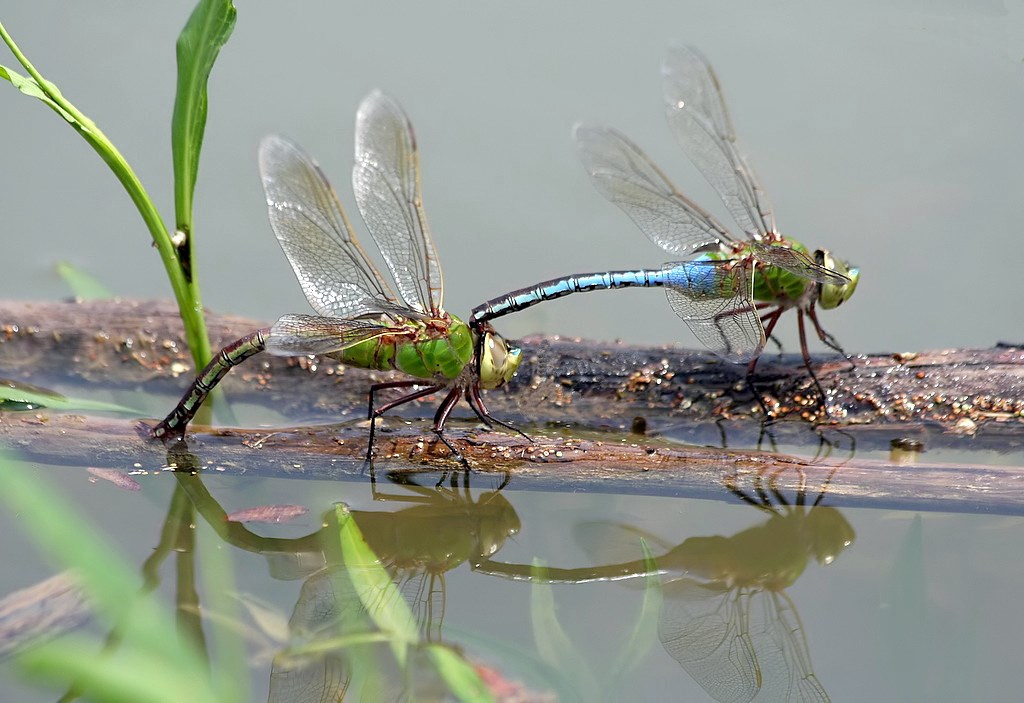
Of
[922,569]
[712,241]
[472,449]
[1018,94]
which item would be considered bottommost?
[922,569]

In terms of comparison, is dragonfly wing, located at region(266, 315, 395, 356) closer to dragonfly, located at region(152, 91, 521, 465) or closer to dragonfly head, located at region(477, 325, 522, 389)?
dragonfly, located at region(152, 91, 521, 465)

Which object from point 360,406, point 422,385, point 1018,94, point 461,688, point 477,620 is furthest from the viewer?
point 1018,94

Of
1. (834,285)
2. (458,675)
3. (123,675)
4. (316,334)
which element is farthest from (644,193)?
(123,675)

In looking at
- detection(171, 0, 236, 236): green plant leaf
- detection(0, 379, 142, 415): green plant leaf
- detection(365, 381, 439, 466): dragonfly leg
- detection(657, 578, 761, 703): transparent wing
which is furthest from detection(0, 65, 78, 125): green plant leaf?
detection(657, 578, 761, 703): transparent wing

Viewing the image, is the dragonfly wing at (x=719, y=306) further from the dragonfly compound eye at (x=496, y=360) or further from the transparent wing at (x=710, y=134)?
the dragonfly compound eye at (x=496, y=360)

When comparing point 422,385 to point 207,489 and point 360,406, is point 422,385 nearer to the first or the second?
point 360,406

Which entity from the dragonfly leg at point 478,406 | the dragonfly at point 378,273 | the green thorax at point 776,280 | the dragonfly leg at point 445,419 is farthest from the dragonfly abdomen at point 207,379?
the green thorax at point 776,280

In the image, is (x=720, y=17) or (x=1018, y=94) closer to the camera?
(x=1018, y=94)

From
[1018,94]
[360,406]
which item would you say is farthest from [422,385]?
[1018,94]

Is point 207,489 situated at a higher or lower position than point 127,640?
higher
